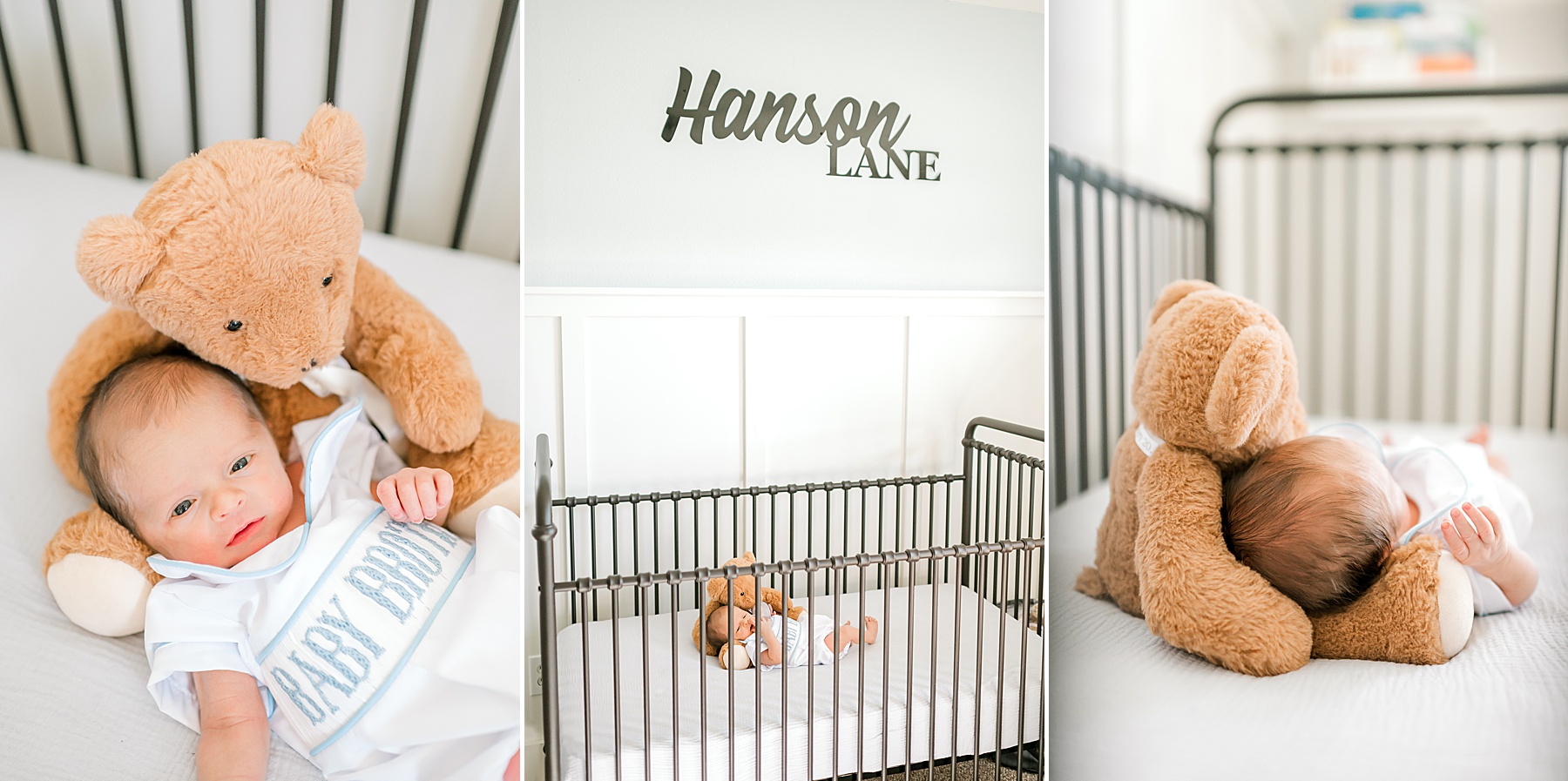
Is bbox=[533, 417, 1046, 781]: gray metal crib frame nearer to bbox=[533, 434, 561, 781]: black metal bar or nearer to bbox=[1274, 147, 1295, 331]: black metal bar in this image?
bbox=[533, 434, 561, 781]: black metal bar

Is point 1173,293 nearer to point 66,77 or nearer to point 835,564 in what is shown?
point 835,564

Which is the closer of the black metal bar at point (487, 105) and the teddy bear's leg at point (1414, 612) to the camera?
the teddy bear's leg at point (1414, 612)

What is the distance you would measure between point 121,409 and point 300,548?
0.68 ft

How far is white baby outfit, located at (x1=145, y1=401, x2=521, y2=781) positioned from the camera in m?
0.78

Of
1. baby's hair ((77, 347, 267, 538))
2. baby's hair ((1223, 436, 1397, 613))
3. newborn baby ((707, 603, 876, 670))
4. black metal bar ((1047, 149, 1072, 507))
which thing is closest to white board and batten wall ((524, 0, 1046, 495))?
newborn baby ((707, 603, 876, 670))

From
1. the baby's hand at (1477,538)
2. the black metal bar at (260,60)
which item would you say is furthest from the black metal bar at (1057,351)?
the black metal bar at (260,60)

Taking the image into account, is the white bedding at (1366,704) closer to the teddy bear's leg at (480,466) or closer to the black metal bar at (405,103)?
the teddy bear's leg at (480,466)

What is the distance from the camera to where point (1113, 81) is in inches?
27.8

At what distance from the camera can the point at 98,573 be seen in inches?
29.3

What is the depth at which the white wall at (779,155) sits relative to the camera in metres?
1.50

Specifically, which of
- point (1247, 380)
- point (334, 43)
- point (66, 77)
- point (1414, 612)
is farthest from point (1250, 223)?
point (66, 77)

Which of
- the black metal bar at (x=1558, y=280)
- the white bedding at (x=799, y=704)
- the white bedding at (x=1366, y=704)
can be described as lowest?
the white bedding at (x=799, y=704)

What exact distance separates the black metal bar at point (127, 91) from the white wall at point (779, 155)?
74 centimetres

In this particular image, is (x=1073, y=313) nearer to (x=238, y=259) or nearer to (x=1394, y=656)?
(x=1394, y=656)
